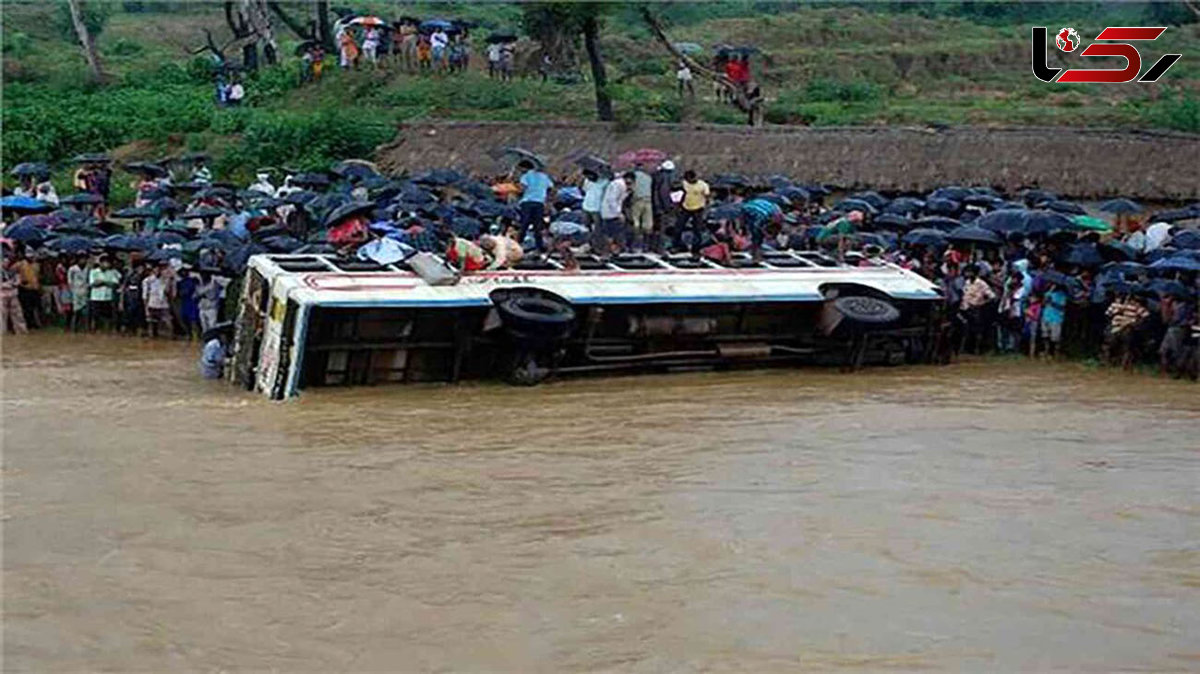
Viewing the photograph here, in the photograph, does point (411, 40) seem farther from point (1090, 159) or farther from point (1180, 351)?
point (1180, 351)

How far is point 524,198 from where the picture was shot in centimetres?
1923

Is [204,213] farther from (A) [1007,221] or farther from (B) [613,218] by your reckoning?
(A) [1007,221]

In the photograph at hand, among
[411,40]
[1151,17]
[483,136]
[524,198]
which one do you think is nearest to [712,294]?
[524,198]

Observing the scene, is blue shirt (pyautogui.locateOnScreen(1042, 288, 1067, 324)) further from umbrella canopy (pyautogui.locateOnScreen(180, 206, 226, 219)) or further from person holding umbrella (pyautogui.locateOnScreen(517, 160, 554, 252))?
umbrella canopy (pyautogui.locateOnScreen(180, 206, 226, 219))

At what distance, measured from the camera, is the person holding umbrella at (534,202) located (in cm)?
1888

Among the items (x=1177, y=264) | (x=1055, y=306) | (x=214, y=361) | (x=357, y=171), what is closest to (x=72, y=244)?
(x=214, y=361)

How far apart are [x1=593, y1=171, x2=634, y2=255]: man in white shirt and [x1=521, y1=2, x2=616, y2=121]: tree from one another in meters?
13.2

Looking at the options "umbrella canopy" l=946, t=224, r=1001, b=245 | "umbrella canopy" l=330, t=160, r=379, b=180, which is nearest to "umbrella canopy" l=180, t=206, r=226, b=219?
"umbrella canopy" l=330, t=160, r=379, b=180

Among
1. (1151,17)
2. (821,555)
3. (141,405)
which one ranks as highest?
(1151,17)

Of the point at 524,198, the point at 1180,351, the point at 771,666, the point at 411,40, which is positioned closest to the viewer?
the point at 771,666

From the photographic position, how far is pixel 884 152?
27.9m

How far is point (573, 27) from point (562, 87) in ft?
8.62

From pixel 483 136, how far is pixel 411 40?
7.16 metres

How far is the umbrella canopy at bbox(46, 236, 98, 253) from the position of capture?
63.9 ft
